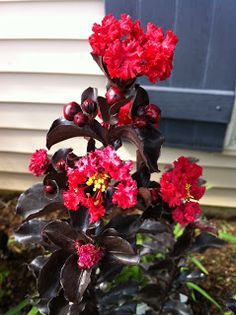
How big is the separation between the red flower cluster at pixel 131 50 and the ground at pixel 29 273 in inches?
51.4

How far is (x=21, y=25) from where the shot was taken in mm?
1887

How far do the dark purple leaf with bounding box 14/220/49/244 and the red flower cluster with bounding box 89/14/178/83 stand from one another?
2.07 feet

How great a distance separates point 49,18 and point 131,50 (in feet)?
3.44

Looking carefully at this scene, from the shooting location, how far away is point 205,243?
153 cm

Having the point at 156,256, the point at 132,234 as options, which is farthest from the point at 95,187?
the point at 156,256

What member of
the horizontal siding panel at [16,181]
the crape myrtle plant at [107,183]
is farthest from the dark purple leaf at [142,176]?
the horizontal siding panel at [16,181]

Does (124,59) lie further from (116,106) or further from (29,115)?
(29,115)

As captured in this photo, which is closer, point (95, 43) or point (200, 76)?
point (95, 43)

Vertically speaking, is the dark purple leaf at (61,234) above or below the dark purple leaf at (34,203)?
below

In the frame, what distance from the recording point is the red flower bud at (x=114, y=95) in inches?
39.6

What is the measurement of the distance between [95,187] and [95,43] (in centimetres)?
33

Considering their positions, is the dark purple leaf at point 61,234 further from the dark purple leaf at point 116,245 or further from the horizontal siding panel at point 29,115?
the horizontal siding panel at point 29,115

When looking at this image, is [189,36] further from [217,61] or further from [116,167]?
[116,167]

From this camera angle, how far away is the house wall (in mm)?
1842
